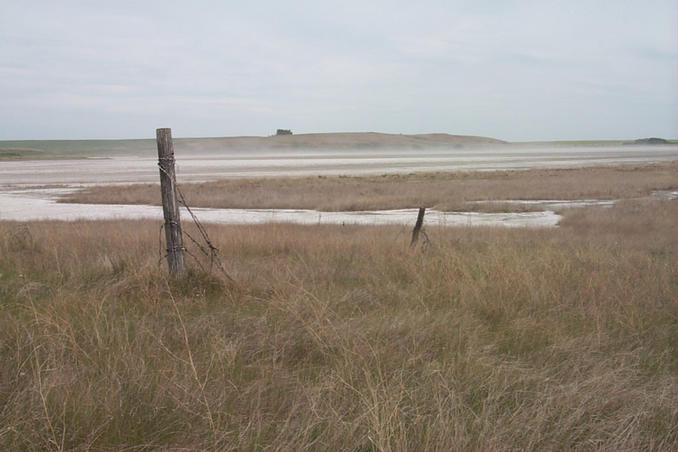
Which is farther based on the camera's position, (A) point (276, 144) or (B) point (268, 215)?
(A) point (276, 144)

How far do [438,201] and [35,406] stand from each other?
23.7 m

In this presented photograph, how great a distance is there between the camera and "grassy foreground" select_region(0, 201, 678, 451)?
321 cm

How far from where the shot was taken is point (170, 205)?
6.51m

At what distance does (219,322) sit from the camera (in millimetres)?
5137

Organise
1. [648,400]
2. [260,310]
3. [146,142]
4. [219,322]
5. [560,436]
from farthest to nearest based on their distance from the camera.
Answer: [146,142] → [260,310] → [219,322] → [648,400] → [560,436]

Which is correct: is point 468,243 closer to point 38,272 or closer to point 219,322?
point 219,322

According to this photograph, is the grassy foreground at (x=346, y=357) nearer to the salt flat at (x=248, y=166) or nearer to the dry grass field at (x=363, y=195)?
the dry grass field at (x=363, y=195)

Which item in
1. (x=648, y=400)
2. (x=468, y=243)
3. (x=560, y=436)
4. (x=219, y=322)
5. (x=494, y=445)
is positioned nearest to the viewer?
(x=494, y=445)

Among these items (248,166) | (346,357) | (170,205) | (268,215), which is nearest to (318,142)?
(248,166)

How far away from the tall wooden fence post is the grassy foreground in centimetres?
25

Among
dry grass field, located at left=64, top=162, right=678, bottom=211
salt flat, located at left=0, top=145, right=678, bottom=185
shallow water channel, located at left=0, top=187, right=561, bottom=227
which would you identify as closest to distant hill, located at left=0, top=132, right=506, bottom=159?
salt flat, located at left=0, top=145, right=678, bottom=185

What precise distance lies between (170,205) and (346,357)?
342 centimetres

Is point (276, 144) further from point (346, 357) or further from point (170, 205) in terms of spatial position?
point (346, 357)

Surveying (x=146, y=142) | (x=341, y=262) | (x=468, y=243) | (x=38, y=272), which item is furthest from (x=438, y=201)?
(x=146, y=142)
